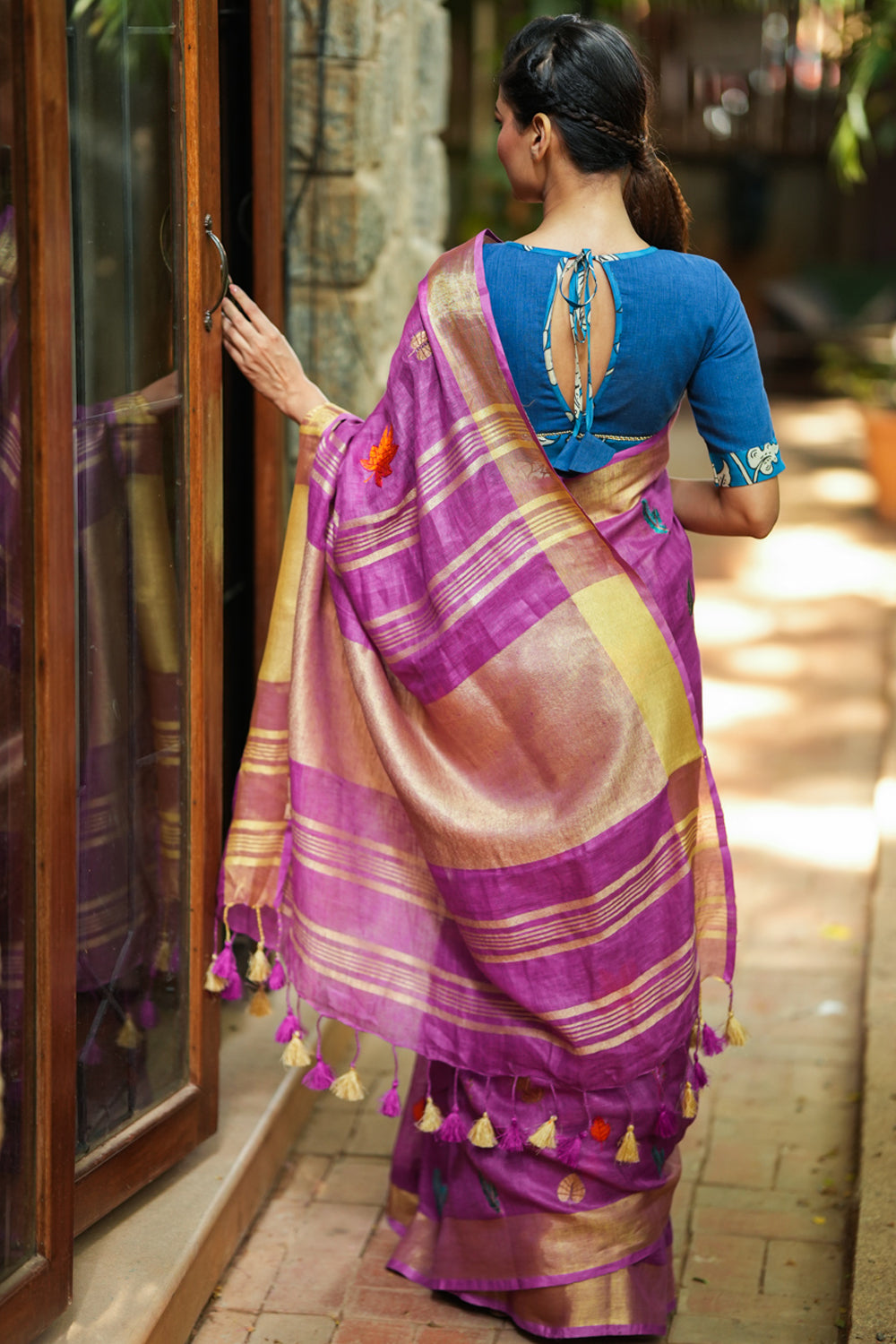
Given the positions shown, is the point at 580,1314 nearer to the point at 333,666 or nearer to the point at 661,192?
the point at 333,666

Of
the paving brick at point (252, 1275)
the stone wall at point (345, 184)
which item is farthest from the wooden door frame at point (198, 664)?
the stone wall at point (345, 184)

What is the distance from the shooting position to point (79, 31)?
2.04 meters

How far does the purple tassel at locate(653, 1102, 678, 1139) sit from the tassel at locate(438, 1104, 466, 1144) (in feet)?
0.96

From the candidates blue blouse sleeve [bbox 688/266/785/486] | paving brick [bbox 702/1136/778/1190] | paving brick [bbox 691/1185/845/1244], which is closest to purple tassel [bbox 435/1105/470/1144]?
paving brick [bbox 691/1185/845/1244]

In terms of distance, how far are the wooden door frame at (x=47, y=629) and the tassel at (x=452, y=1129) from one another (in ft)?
1.85

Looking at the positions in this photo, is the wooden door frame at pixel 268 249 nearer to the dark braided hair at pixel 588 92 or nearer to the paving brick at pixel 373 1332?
the dark braided hair at pixel 588 92

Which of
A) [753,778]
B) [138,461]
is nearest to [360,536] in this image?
[138,461]

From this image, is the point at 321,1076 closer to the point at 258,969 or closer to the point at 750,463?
the point at 258,969

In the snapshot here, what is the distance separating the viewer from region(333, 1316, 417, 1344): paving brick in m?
2.39

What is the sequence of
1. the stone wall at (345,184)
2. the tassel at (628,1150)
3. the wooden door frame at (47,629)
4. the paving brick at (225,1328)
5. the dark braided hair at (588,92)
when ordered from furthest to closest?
the stone wall at (345,184)
the paving brick at (225,1328)
the tassel at (628,1150)
the dark braided hair at (588,92)
the wooden door frame at (47,629)

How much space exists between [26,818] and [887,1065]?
1870 millimetres

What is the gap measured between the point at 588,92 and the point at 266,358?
0.62 m

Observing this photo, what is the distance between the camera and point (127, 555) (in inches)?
90.2

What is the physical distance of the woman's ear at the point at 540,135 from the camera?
2.11 m
